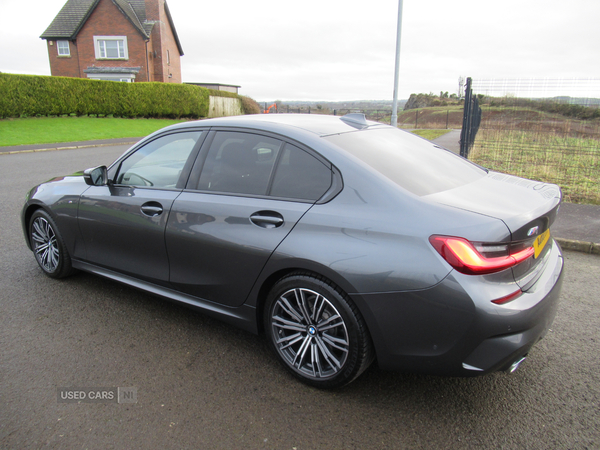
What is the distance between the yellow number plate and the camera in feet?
8.15

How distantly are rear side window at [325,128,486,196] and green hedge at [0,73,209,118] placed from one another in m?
26.2

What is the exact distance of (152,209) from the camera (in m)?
3.32

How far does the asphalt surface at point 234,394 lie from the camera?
2.31 meters

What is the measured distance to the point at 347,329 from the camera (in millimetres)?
2484

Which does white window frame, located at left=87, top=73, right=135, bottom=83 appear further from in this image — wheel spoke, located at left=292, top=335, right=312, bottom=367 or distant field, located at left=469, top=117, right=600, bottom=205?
wheel spoke, located at left=292, top=335, right=312, bottom=367

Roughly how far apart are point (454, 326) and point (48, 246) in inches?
151

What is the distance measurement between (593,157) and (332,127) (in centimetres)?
1177

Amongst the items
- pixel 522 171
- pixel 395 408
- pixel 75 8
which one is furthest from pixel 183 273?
pixel 75 8

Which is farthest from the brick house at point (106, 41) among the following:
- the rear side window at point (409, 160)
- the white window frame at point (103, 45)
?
the rear side window at point (409, 160)

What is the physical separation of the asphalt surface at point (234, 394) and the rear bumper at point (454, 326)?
370mm

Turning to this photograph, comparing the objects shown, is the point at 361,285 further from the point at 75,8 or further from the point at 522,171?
the point at 75,8

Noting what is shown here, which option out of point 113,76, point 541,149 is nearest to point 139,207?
point 541,149

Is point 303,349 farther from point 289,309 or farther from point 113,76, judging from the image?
point 113,76

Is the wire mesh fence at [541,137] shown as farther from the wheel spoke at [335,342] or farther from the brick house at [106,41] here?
the brick house at [106,41]
